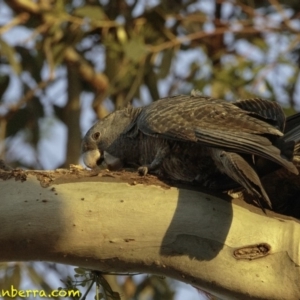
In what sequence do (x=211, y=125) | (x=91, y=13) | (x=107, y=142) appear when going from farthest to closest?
(x=91, y=13)
(x=107, y=142)
(x=211, y=125)

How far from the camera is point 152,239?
2.20 meters

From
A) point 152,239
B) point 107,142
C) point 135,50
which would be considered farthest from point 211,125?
point 135,50

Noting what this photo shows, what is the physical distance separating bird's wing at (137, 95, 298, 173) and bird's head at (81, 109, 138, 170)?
0.97ft

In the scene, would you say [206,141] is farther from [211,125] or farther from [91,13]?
[91,13]

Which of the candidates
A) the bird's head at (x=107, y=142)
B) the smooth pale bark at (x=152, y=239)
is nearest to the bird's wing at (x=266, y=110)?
the smooth pale bark at (x=152, y=239)

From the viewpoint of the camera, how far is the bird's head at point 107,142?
120 inches

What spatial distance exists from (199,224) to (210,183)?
0.85 feet

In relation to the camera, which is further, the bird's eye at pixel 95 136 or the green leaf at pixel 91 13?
the green leaf at pixel 91 13

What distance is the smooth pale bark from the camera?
2.18 metres

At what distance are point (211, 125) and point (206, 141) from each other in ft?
0.31

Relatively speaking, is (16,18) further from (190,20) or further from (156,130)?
(156,130)

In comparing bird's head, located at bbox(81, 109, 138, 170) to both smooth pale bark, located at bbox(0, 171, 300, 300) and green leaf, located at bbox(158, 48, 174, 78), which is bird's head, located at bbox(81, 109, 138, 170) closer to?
smooth pale bark, located at bbox(0, 171, 300, 300)

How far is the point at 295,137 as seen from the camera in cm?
223

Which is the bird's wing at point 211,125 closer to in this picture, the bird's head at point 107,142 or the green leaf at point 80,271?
the bird's head at point 107,142
